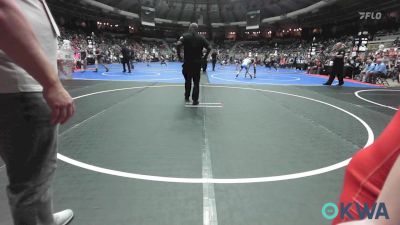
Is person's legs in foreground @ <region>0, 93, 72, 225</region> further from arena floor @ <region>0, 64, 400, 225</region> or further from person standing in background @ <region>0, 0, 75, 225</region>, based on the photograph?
arena floor @ <region>0, 64, 400, 225</region>

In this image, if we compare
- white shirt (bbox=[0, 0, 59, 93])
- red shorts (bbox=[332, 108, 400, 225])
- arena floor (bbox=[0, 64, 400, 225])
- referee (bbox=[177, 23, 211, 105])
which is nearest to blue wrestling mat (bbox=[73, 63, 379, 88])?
referee (bbox=[177, 23, 211, 105])

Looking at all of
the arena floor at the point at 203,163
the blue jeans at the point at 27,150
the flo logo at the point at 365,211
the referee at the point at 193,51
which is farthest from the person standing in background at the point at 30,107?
the referee at the point at 193,51

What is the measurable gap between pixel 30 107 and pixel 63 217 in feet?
3.55

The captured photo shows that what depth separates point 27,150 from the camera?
5.00 ft

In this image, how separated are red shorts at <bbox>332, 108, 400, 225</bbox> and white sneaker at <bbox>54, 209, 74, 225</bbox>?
1.97 m

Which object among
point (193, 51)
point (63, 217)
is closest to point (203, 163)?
point (63, 217)

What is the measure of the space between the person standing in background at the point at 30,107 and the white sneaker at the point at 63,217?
0.38 metres

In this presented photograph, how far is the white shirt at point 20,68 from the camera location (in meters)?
1.45

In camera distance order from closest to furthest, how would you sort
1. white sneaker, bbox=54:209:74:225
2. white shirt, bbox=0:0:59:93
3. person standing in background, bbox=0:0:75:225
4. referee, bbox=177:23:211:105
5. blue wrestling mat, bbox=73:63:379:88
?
person standing in background, bbox=0:0:75:225, white shirt, bbox=0:0:59:93, white sneaker, bbox=54:209:74:225, referee, bbox=177:23:211:105, blue wrestling mat, bbox=73:63:379:88

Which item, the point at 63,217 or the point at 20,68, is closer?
the point at 20,68

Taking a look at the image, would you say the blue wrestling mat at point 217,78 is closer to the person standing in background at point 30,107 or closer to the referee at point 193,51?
the referee at point 193,51

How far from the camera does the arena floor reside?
8.04 ft

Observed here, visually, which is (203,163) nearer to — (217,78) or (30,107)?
(30,107)

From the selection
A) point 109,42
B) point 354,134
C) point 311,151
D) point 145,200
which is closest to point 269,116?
point 354,134
